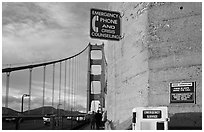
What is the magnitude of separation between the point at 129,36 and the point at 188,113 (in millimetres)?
3378

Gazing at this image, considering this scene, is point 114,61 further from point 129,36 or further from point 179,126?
point 179,126

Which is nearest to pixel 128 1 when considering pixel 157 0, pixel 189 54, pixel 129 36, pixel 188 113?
pixel 129 36

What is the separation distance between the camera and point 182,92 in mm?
9609

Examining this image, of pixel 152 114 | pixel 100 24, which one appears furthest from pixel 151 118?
pixel 100 24

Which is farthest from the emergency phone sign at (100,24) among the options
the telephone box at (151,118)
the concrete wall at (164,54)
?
the telephone box at (151,118)

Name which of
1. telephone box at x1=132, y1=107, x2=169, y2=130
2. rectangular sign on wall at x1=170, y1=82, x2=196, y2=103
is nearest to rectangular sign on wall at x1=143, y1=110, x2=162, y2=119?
telephone box at x1=132, y1=107, x2=169, y2=130

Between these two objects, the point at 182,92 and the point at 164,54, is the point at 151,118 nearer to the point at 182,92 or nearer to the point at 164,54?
the point at 182,92

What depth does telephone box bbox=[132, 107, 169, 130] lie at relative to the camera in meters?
7.87

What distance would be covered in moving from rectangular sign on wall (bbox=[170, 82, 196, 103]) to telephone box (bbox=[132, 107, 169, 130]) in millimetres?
1737

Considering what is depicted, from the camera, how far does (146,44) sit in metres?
10.4

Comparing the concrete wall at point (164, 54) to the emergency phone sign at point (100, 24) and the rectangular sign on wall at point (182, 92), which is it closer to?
Answer: the rectangular sign on wall at point (182, 92)

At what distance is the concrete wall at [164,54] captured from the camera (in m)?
9.55

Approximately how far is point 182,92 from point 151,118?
6.37ft

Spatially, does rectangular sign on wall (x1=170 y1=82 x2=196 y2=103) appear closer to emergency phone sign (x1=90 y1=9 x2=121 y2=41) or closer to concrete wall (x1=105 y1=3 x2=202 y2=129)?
concrete wall (x1=105 y1=3 x2=202 y2=129)
